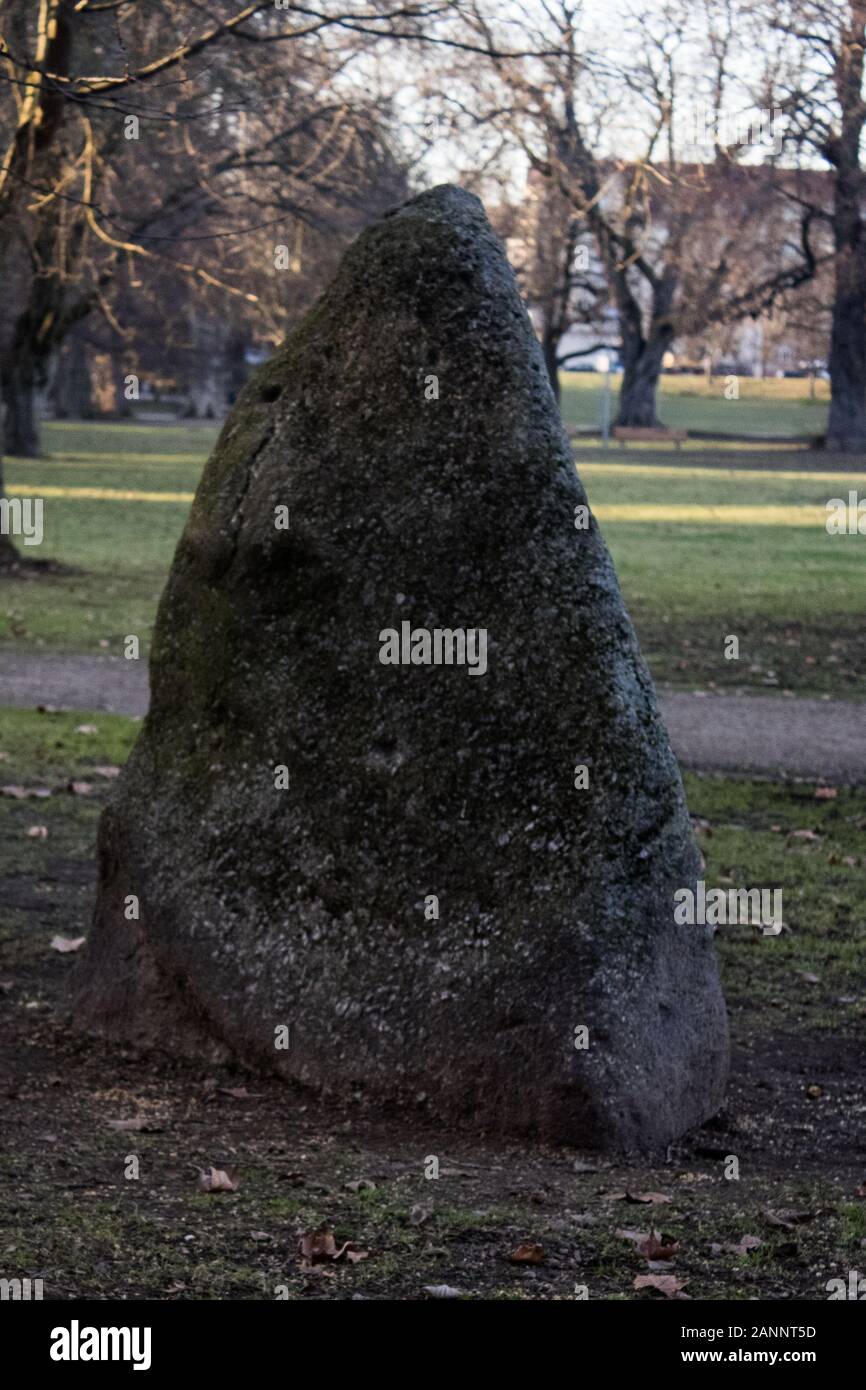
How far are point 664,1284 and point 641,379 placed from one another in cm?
5935

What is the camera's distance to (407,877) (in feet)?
17.8

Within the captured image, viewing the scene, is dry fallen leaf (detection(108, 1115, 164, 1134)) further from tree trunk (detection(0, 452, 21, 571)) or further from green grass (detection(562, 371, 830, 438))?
green grass (detection(562, 371, 830, 438))

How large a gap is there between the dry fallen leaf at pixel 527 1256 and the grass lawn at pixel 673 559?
10585mm

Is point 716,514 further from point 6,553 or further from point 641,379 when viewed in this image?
point 641,379

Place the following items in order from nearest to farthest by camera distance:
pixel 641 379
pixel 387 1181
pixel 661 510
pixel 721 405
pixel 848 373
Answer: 1. pixel 387 1181
2. pixel 661 510
3. pixel 848 373
4. pixel 641 379
5. pixel 721 405

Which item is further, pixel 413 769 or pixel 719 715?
pixel 719 715

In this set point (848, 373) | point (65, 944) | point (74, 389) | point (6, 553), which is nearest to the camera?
point (65, 944)

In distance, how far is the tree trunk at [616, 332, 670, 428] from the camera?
5925 centimetres

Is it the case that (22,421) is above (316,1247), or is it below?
above

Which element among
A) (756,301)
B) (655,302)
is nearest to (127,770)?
(756,301)

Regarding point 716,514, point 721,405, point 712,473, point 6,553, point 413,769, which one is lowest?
point 413,769

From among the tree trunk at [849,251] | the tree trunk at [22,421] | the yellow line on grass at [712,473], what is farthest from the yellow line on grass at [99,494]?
the tree trunk at [849,251]

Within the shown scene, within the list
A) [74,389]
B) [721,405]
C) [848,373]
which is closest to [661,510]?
[848,373]

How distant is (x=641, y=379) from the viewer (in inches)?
2437
